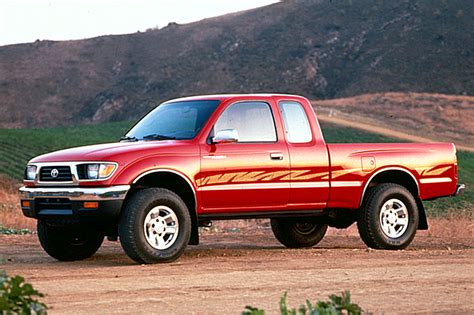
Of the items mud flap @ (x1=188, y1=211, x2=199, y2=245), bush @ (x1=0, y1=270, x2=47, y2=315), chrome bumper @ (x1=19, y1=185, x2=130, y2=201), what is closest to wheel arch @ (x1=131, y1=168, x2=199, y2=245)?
mud flap @ (x1=188, y1=211, x2=199, y2=245)

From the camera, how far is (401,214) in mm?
13914

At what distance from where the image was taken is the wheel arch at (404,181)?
1398 centimetres

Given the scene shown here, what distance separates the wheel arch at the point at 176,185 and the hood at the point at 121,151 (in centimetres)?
25

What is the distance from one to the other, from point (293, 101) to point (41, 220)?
11.1 feet

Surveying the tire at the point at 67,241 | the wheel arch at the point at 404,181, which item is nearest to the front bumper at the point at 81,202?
the tire at the point at 67,241

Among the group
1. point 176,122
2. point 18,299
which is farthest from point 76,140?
point 18,299

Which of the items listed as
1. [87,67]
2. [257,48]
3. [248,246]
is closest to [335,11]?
[257,48]

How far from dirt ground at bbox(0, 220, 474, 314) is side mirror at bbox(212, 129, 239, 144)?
1357 mm

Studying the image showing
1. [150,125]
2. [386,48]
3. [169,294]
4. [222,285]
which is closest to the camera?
[169,294]

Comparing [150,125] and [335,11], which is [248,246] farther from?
[335,11]

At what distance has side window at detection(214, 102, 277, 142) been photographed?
1263 cm

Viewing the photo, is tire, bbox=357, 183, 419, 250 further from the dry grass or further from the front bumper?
the dry grass

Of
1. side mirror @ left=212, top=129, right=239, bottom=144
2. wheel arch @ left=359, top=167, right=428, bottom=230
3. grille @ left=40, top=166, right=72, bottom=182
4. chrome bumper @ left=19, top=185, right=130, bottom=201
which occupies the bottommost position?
Result: wheel arch @ left=359, top=167, right=428, bottom=230

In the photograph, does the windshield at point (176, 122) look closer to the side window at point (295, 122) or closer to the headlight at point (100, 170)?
the side window at point (295, 122)
